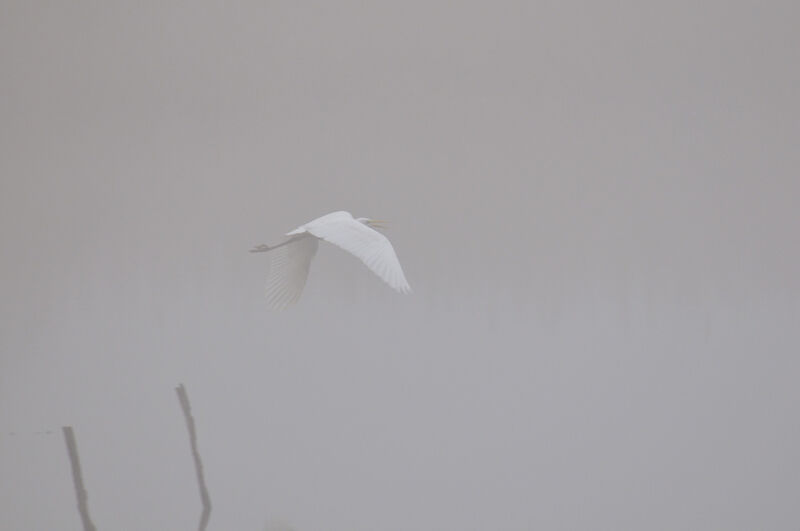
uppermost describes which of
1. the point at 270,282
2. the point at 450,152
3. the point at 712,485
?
the point at 450,152

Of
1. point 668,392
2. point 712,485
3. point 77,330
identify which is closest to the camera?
point 712,485

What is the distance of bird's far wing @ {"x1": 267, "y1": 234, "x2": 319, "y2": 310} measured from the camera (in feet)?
11.3

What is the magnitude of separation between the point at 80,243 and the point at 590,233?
2354 mm

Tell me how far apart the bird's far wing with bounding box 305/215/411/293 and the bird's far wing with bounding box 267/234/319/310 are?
21cm

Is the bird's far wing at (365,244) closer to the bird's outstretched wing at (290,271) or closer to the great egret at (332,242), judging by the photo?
the great egret at (332,242)

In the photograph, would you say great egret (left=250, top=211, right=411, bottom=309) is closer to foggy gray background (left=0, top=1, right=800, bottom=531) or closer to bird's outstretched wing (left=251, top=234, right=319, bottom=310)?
bird's outstretched wing (left=251, top=234, right=319, bottom=310)

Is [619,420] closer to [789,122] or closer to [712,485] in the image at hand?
[712,485]

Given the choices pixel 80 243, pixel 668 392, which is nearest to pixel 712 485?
pixel 668 392

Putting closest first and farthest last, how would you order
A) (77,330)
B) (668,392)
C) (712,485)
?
(712,485), (668,392), (77,330)

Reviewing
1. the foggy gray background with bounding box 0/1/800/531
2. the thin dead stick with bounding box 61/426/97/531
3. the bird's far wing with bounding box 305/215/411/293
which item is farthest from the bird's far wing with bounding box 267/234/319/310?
the foggy gray background with bounding box 0/1/800/531

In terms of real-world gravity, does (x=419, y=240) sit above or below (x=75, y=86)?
below

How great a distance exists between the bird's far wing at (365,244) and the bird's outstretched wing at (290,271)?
8.2 inches

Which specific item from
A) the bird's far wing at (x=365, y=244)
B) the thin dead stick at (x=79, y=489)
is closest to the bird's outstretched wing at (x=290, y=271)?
the bird's far wing at (x=365, y=244)

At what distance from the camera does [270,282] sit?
Result: 3.45 meters
